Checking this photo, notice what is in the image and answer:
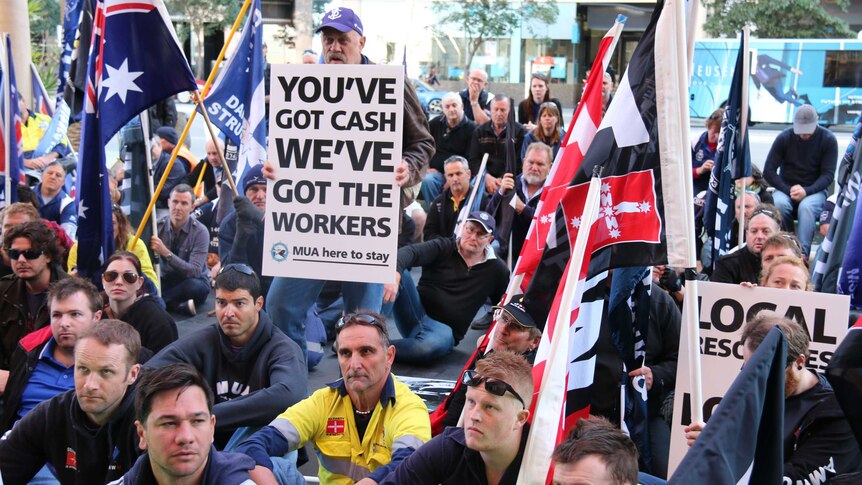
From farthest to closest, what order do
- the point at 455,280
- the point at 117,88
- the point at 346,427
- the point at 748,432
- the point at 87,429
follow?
the point at 455,280 → the point at 117,88 → the point at 346,427 → the point at 87,429 → the point at 748,432

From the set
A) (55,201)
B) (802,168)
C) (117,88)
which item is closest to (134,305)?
(117,88)

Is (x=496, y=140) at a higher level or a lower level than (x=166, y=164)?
higher

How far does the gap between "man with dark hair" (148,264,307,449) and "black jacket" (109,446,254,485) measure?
1182 millimetres

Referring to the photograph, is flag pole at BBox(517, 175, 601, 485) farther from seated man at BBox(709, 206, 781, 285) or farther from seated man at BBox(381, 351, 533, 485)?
seated man at BBox(709, 206, 781, 285)

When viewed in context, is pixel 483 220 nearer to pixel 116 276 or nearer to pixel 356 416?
pixel 116 276

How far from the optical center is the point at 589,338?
3984mm

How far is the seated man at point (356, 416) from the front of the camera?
4.23 m

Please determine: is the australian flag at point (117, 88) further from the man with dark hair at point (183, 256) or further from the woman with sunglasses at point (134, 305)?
the man with dark hair at point (183, 256)

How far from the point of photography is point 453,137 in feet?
37.8

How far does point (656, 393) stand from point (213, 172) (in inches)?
292

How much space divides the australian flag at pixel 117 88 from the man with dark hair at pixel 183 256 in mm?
2667

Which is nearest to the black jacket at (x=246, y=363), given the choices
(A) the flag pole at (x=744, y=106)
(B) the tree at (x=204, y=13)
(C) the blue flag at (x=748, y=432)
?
→ (C) the blue flag at (x=748, y=432)

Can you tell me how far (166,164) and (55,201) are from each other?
95.8 inches

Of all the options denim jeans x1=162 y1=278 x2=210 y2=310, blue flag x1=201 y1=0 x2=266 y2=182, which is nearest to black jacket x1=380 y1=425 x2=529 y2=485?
blue flag x1=201 y1=0 x2=266 y2=182
